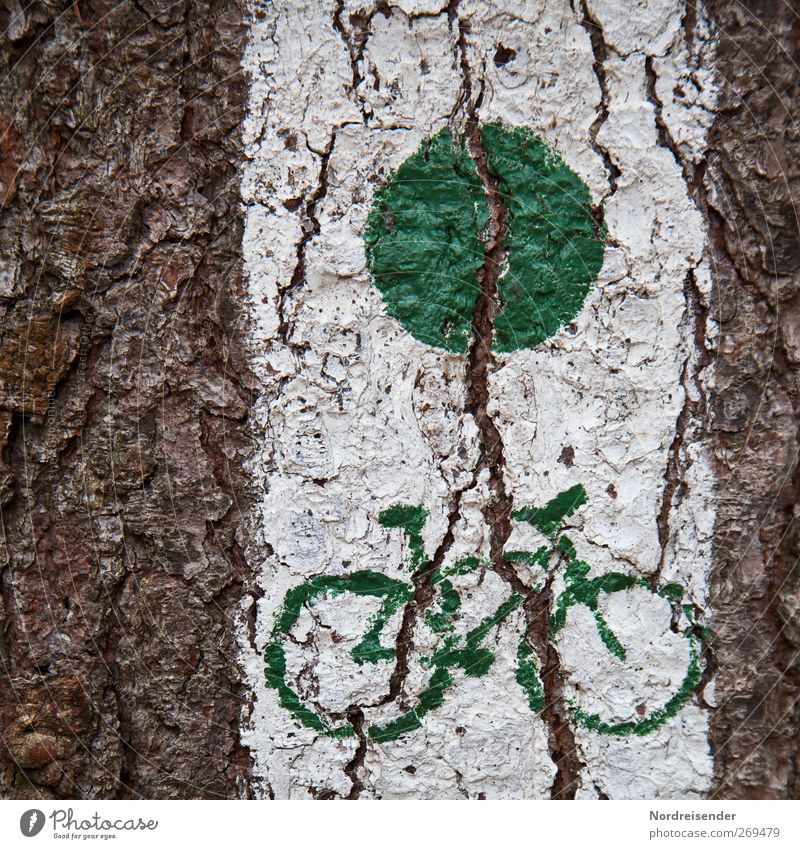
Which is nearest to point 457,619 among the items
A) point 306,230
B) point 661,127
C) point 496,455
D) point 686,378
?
point 496,455

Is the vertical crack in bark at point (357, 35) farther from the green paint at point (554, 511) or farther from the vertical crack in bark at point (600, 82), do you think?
the green paint at point (554, 511)

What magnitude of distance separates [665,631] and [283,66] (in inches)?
32.0

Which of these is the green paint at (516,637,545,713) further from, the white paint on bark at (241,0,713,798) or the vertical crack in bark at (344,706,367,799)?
the vertical crack in bark at (344,706,367,799)

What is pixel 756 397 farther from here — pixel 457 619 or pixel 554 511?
pixel 457 619

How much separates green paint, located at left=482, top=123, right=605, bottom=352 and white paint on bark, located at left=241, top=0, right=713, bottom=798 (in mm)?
18

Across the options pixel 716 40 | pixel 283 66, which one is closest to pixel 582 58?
pixel 716 40

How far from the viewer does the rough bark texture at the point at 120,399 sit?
71 centimetres

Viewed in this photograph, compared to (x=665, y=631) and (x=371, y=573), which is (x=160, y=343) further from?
(x=665, y=631)

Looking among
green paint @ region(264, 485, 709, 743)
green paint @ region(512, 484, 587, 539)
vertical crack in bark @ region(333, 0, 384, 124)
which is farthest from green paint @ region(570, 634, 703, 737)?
vertical crack in bark @ region(333, 0, 384, 124)

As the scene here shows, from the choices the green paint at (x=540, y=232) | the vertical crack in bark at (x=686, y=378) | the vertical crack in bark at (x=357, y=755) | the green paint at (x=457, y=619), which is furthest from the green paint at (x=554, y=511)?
the vertical crack in bark at (x=357, y=755)

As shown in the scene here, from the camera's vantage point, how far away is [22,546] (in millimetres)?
739

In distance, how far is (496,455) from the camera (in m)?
0.76

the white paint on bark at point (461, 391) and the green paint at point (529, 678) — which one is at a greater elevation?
the white paint on bark at point (461, 391)

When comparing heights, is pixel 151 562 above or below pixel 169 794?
above
